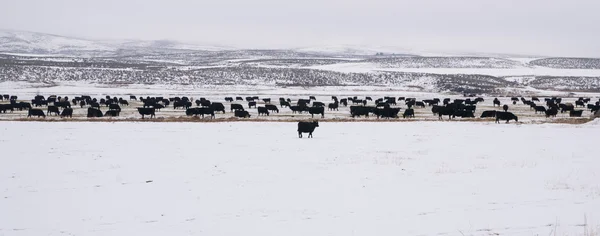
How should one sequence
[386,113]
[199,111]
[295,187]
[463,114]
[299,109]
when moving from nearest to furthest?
[295,187] → [386,113] → [463,114] → [199,111] → [299,109]

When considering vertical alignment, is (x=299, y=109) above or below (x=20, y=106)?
above

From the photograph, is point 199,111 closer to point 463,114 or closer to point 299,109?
point 299,109

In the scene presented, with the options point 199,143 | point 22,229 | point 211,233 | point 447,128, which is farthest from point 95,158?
point 447,128

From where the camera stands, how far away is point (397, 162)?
13.5m

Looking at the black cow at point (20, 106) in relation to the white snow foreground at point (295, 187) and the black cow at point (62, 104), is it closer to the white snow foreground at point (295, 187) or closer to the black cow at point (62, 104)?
the black cow at point (62, 104)

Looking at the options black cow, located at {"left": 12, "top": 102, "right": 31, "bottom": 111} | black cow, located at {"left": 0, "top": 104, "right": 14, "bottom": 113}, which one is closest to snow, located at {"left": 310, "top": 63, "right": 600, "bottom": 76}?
black cow, located at {"left": 12, "top": 102, "right": 31, "bottom": 111}

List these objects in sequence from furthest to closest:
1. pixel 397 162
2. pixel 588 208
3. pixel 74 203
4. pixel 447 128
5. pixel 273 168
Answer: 1. pixel 447 128
2. pixel 397 162
3. pixel 273 168
4. pixel 74 203
5. pixel 588 208

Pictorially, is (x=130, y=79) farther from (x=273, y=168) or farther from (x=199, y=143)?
(x=273, y=168)

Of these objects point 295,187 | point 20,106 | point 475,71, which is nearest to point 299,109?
point 20,106

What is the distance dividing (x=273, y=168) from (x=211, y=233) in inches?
208

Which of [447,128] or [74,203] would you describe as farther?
[447,128]

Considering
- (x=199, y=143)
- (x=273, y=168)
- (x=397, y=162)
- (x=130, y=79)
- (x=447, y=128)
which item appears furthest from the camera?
(x=130, y=79)

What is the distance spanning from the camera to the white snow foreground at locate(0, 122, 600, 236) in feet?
25.0

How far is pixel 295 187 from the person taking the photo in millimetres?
10180
